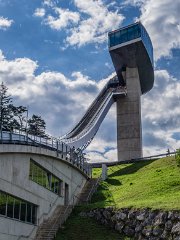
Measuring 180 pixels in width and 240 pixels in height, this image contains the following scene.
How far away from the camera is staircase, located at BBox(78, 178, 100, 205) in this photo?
42.4 m

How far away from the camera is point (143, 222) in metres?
30.8

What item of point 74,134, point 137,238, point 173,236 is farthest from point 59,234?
point 74,134

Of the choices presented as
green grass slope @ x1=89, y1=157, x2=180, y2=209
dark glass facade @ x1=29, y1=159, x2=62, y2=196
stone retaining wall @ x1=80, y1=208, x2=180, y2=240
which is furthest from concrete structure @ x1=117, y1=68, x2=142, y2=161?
stone retaining wall @ x1=80, y1=208, x2=180, y2=240

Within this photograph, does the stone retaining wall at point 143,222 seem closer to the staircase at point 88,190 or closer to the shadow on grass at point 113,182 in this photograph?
the staircase at point 88,190

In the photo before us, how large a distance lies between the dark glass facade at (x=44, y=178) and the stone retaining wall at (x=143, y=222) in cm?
530

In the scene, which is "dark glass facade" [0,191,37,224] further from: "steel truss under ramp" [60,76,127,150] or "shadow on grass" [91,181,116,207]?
"steel truss under ramp" [60,76,127,150]

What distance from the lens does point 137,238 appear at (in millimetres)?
30547

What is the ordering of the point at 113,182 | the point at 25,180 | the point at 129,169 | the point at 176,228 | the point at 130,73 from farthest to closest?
the point at 130,73, the point at 129,169, the point at 113,182, the point at 25,180, the point at 176,228

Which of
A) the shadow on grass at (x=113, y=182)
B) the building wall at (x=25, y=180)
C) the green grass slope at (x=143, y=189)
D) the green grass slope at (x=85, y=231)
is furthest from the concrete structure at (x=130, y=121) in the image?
the green grass slope at (x=85, y=231)

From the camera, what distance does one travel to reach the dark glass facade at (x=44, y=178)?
116ft

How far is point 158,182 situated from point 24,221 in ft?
43.1

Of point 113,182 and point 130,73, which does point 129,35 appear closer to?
point 130,73

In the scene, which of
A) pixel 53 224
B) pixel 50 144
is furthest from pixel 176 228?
pixel 50 144

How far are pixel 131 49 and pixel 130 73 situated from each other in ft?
14.8
